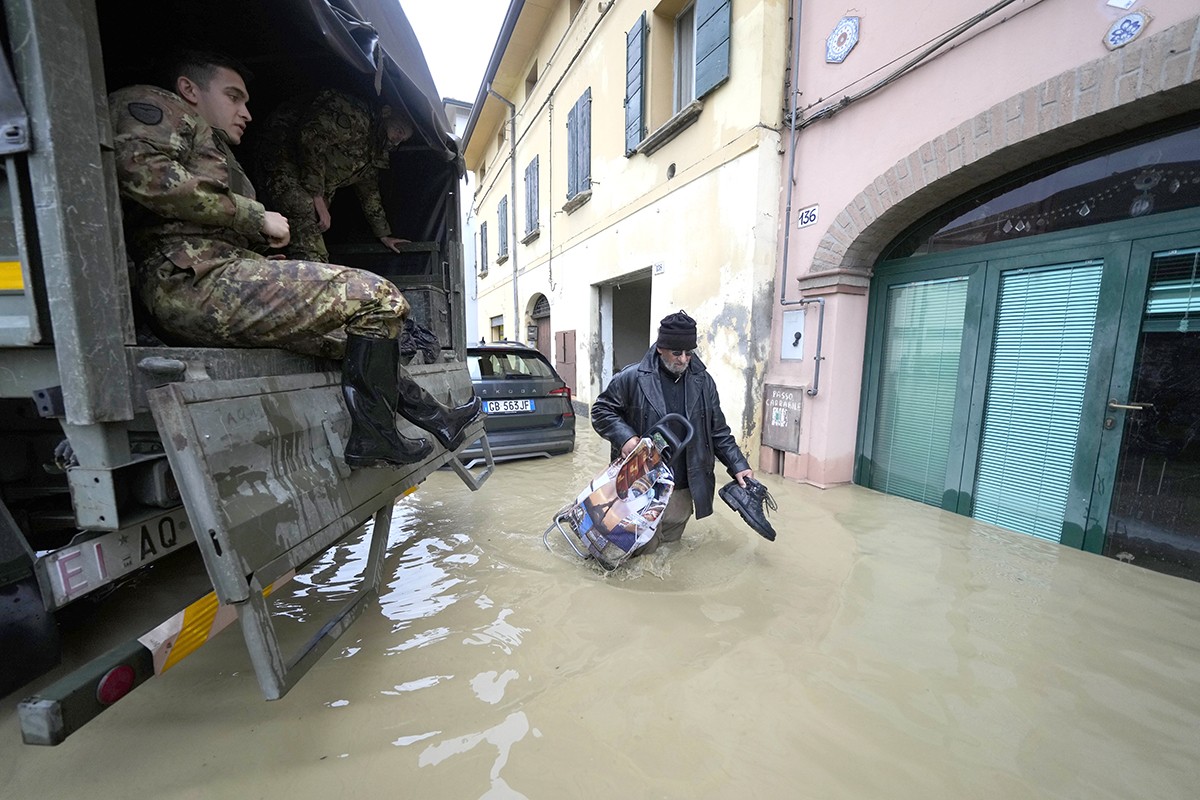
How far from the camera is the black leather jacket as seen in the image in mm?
3088

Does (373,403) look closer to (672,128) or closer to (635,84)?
(672,128)

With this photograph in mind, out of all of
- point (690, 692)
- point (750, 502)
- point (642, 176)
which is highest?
point (642, 176)

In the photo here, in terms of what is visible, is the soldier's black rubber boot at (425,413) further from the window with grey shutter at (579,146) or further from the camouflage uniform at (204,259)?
the window with grey shutter at (579,146)

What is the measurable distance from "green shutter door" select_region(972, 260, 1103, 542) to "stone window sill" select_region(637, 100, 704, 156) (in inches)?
152

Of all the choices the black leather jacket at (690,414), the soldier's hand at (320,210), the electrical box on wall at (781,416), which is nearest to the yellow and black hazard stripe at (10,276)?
the soldier's hand at (320,210)

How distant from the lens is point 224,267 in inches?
66.8

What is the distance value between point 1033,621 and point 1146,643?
433 millimetres

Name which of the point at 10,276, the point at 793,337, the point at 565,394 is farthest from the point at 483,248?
the point at 10,276

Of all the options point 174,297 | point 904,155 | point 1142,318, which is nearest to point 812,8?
point 904,155

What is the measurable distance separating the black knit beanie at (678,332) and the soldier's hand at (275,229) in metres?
1.91

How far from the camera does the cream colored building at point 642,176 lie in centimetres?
532

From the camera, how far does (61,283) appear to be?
1251 mm

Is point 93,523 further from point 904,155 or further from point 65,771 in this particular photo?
point 904,155

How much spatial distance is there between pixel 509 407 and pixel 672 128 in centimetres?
420
